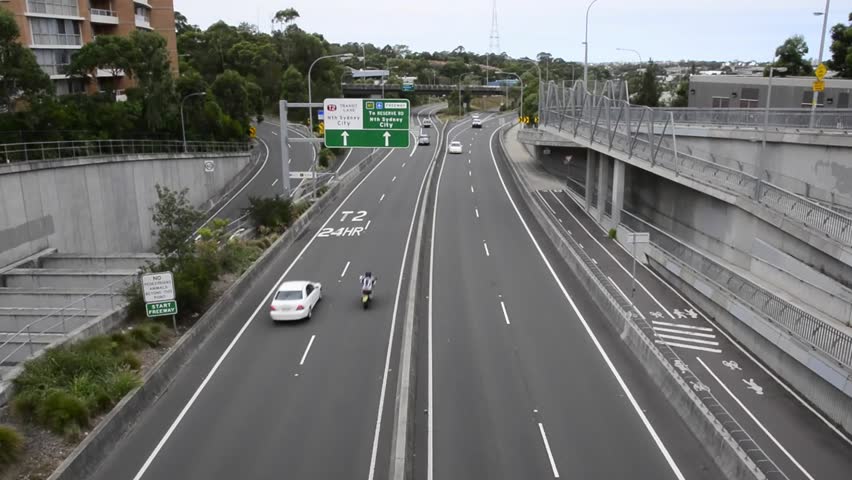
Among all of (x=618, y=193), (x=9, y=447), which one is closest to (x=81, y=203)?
(x=9, y=447)

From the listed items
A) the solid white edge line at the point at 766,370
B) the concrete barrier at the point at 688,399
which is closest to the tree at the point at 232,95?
the concrete barrier at the point at 688,399

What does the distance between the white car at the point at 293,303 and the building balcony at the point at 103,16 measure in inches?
1655

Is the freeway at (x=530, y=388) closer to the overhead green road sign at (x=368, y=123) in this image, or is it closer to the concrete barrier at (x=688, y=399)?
the concrete barrier at (x=688, y=399)

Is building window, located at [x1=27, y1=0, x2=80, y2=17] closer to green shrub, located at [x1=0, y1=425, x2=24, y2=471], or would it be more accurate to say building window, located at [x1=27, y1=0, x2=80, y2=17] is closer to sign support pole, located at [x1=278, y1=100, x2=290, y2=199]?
sign support pole, located at [x1=278, y1=100, x2=290, y2=199]

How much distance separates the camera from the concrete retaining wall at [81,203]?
2850 cm

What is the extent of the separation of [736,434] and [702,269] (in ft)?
39.2

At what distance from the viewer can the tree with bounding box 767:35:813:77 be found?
199ft

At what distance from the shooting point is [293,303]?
2281 cm

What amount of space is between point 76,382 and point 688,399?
49.5ft

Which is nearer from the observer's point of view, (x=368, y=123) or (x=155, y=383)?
(x=155, y=383)

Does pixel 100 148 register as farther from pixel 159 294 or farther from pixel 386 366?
pixel 386 366

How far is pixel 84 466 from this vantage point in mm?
13773

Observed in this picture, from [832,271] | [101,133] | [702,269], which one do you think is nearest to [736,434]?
[832,271]

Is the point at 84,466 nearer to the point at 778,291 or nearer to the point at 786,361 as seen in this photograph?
the point at 786,361
